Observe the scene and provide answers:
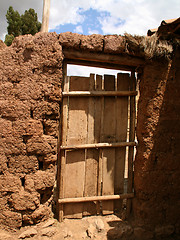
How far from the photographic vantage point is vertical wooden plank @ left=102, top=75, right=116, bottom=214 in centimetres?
319

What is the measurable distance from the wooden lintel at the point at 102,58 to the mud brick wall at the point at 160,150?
220 millimetres

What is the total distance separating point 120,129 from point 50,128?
1.18 meters

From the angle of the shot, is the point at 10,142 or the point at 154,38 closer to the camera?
the point at 10,142

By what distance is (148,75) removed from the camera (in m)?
3.04

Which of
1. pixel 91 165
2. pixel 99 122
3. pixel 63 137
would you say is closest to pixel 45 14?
pixel 99 122

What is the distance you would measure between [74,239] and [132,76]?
8.91 ft

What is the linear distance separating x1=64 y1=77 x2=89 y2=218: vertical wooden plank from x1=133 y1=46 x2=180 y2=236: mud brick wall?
3.06 feet

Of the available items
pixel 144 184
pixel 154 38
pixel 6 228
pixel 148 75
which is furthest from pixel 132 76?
pixel 6 228

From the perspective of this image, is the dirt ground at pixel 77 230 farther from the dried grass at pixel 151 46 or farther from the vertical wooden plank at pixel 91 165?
the dried grass at pixel 151 46

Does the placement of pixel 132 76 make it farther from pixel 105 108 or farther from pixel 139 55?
pixel 105 108

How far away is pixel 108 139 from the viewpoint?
319cm

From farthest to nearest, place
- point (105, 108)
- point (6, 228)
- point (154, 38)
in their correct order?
point (105, 108)
point (154, 38)
point (6, 228)

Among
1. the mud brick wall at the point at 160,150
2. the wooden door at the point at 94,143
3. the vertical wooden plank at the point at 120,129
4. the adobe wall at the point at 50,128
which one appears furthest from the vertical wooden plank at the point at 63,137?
the mud brick wall at the point at 160,150

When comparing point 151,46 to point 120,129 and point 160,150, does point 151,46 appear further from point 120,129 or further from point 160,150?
point 160,150
